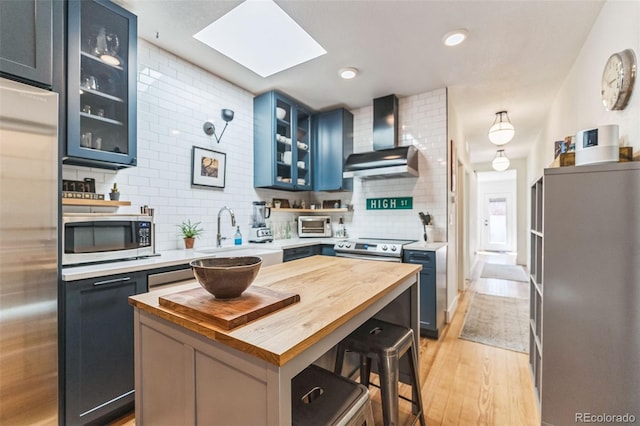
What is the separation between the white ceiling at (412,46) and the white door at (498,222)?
651cm

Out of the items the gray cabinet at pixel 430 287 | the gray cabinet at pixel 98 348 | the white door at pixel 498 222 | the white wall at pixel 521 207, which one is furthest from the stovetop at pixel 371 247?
the white door at pixel 498 222

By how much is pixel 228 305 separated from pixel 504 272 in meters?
6.74

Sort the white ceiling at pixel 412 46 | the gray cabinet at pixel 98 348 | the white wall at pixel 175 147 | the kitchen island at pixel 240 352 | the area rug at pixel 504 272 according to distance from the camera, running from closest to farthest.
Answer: the kitchen island at pixel 240 352, the gray cabinet at pixel 98 348, the white ceiling at pixel 412 46, the white wall at pixel 175 147, the area rug at pixel 504 272

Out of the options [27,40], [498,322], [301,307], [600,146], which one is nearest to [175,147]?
[27,40]

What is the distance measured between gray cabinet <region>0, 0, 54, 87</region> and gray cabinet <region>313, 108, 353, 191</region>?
2895mm

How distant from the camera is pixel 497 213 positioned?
9688 mm

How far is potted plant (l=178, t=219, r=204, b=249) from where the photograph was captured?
2.63m

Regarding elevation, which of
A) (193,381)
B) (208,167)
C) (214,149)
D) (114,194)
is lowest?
(193,381)

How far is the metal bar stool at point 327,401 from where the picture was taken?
0.93 m

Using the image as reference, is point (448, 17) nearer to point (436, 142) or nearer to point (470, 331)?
point (436, 142)

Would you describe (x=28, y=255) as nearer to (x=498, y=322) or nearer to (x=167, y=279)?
(x=167, y=279)

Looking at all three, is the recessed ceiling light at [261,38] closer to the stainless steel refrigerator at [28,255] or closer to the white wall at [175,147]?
the white wall at [175,147]

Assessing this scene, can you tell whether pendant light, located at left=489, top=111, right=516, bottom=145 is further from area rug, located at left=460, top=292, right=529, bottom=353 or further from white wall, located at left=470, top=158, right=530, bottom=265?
white wall, located at left=470, top=158, right=530, bottom=265

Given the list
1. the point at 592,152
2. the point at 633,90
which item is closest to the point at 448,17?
the point at 633,90
